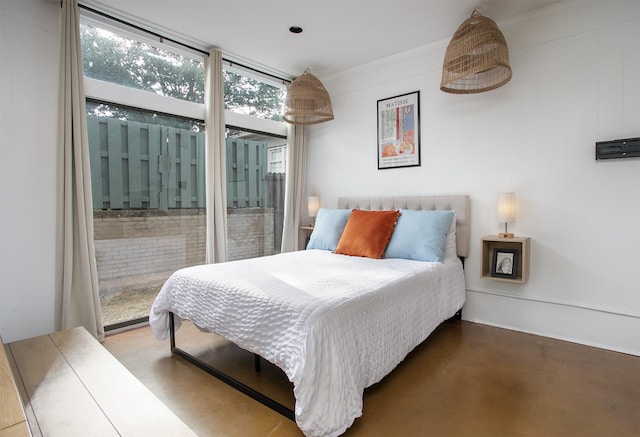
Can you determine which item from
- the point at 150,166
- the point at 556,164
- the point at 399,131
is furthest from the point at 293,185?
the point at 556,164

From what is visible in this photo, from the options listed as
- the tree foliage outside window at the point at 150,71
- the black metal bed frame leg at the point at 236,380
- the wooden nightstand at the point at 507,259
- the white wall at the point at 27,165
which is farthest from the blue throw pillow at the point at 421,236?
the white wall at the point at 27,165

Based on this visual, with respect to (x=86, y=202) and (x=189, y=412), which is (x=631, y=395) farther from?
(x=86, y=202)

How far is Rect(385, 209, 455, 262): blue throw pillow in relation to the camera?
290 cm

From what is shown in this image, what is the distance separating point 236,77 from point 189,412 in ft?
11.2

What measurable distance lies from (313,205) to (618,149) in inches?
117

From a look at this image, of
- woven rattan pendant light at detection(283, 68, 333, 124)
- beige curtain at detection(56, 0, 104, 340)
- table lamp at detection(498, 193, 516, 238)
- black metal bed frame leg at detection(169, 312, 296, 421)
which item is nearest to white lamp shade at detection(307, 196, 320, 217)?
woven rattan pendant light at detection(283, 68, 333, 124)

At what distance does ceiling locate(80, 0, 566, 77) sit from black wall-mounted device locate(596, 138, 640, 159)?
4.03 ft

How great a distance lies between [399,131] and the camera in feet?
12.0

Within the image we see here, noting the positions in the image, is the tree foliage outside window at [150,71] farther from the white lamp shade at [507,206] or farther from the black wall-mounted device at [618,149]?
the black wall-mounted device at [618,149]

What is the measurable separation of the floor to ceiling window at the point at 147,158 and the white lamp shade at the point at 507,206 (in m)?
2.74

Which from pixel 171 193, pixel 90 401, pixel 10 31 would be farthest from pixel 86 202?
pixel 90 401

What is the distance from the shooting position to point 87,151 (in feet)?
8.68

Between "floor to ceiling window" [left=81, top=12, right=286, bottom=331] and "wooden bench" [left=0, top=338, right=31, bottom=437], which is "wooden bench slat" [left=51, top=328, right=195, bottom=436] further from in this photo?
"floor to ceiling window" [left=81, top=12, right=286, bottom=331]

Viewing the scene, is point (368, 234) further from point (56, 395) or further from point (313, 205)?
point (56, 395)
